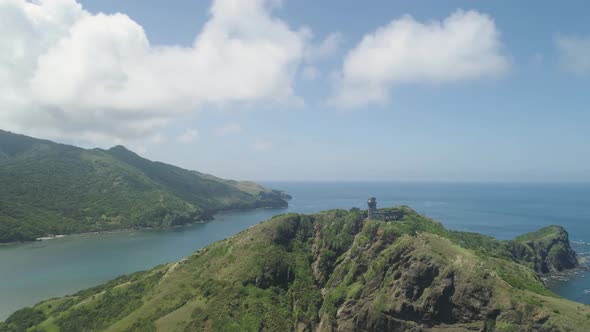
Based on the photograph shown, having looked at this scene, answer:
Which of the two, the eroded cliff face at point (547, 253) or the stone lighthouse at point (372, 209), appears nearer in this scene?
the stone lighthouse at point (372, 209)

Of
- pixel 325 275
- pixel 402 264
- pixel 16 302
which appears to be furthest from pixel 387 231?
pixel 16 302

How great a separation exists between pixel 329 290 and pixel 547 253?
12158 centimetres

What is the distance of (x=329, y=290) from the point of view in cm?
9262

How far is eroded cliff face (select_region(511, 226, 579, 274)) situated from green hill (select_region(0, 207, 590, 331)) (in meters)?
70.5

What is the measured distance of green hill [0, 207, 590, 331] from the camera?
216 feet

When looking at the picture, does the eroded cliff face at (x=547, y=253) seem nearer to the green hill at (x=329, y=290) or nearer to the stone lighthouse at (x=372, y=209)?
the green hill at (x=329, y=290)

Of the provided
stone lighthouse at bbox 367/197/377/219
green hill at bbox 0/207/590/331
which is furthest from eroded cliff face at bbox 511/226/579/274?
stone lighthouse at bbox 367/197/377/219

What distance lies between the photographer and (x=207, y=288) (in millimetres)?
92125

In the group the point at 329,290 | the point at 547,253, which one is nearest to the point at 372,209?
the point at 329,290

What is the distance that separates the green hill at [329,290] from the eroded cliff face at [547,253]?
2777 inches

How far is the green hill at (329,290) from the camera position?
65.9 m

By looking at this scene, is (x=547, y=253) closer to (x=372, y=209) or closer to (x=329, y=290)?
(x=372, y=209)

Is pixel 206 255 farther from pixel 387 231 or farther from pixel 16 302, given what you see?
pixel 16 302

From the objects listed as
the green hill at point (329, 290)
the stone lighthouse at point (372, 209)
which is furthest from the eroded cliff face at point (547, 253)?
the stone lighthouse at point (372, 209)
